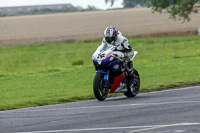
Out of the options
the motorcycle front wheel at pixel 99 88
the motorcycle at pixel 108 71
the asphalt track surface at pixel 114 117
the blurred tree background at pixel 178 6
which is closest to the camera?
the asphalt track surface at pixel 114 117

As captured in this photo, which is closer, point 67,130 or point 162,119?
point 67,130

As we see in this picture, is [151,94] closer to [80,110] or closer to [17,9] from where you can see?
[80,110]

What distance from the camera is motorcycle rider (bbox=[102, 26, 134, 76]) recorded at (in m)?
10.5

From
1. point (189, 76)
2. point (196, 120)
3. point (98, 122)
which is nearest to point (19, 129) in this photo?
point (98, 122)

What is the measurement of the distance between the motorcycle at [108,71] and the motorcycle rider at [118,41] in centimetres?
10

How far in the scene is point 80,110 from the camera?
9117mm

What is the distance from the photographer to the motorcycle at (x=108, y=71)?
1019 centimetres

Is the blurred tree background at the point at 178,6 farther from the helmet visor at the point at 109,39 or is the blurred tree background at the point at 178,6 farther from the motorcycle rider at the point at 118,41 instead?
the helmet visor at the point at 109,39

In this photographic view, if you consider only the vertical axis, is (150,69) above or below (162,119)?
below

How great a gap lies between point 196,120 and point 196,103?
6.31 ft

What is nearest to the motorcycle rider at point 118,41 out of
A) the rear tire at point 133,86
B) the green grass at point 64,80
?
the rear tire at point 133,86

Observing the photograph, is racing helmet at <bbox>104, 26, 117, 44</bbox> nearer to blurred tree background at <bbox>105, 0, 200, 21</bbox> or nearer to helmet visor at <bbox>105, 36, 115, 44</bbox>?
helmet visor at <bbox>105, 36, 115, 44</bbox>

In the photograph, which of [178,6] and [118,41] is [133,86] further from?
[178,6]

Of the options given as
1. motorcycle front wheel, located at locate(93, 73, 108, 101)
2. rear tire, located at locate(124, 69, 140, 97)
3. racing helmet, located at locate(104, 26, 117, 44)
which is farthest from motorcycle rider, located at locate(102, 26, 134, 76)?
motorcycle front wheel, located at locate(93, 73, 108, 101)
